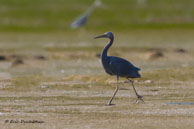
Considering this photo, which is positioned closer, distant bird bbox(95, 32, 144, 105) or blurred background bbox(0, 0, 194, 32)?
distant bird bbox(95, 32, 144, 105)

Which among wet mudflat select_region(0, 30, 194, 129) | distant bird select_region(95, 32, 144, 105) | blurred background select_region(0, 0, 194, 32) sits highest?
distant bird select_region(95, 32, 144, 105)

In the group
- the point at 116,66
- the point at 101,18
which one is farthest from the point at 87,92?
the point at 101,18

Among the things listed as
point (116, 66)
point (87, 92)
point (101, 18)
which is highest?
point (116, 66)

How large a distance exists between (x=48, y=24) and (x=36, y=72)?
29557 mm

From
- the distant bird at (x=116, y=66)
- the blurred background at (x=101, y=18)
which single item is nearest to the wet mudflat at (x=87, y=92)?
the distant bird at (x=116, y=66)

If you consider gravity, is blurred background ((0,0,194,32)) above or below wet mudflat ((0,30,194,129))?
below

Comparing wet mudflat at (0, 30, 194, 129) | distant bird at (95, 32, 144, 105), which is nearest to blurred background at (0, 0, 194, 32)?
wet mudflat at (0, 30, 194, 129)

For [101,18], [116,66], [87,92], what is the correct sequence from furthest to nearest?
[101,18]
[87,92]
[116,66]

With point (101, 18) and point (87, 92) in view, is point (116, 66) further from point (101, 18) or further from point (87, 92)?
point (101, 18)

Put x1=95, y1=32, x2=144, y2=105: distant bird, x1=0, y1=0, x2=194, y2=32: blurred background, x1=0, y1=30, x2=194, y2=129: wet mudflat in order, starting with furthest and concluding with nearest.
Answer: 1. x1=0, y1=0, x2=194, y2=32: blurred background
2. x1=95, y1=32, x2=144, y2=105: distant bird
3. x1=0, y1=30, x2=194, y2=129: wet mudflat

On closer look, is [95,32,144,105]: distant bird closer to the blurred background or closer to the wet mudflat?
the wet mudflat

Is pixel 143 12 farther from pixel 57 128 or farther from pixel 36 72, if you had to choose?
pixel 57 128

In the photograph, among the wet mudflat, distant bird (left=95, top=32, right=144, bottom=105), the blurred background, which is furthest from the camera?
the blurred background

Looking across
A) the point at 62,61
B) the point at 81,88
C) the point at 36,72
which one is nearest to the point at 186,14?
the point at 62,61
